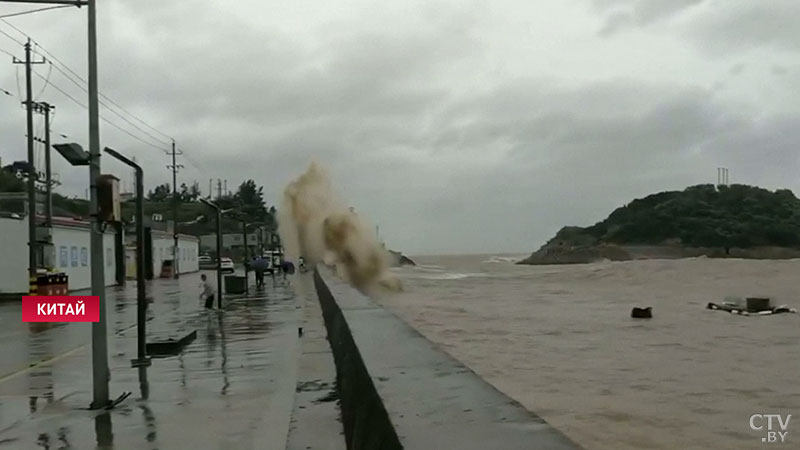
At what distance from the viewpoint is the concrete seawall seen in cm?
446

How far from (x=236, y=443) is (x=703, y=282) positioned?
65.3 meters

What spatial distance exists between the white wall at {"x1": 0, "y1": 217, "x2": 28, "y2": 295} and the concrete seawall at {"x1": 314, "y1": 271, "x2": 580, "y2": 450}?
3567 centimetres

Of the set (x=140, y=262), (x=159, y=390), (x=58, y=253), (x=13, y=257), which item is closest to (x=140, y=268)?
(x=140, y=262)

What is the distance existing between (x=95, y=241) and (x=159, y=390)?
236cm

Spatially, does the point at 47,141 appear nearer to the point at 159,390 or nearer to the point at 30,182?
the point at 30,182

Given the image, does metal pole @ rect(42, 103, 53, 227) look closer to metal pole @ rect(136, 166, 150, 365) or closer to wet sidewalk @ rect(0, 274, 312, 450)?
wet sidewalk @ rect(0, 274, 312, 450)

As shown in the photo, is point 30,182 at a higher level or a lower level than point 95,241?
higher

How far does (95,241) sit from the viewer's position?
1109 centimetres

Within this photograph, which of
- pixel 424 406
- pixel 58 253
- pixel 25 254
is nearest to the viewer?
pixel 424 406

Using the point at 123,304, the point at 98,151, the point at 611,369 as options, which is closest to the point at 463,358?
the point at 611,369

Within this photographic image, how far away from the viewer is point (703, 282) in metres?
69.2

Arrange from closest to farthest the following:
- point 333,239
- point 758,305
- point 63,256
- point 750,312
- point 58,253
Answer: point 750,312, point 758,305, point 58,253, point 63,256, point 333,239

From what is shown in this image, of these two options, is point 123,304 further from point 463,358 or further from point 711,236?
point 711,236
